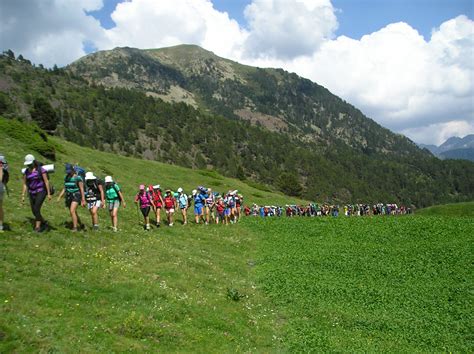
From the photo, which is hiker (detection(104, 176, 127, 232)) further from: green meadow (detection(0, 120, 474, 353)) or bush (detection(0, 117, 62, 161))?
bush (detection(0, 117, 62, 161))

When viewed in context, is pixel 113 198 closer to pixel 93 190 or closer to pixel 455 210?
pixel 93 190

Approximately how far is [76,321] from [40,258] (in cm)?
438

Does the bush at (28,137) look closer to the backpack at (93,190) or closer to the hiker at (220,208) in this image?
the hiker at (220,208)

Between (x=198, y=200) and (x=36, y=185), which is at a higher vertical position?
(x=36, y=185)

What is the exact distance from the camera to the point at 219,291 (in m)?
16.1

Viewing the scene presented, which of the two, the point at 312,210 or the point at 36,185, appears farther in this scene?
the point at 312,210

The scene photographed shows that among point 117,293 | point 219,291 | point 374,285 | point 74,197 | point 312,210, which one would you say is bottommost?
point 374,285

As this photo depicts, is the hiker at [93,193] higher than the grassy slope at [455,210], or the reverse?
the hiker at [93,193]

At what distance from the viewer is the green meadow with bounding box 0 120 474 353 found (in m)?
10.6

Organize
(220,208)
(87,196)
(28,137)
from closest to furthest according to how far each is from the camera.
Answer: (87,196) → (220,208) → (28,137)

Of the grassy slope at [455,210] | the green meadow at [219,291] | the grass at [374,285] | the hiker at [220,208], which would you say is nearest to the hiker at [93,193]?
the green meadow at [219,291]

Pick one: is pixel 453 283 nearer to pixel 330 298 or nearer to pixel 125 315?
pixel 330 298

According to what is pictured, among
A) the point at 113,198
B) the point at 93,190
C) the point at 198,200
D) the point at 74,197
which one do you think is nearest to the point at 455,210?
the point at 198,200

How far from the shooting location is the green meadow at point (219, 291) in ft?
34.7
